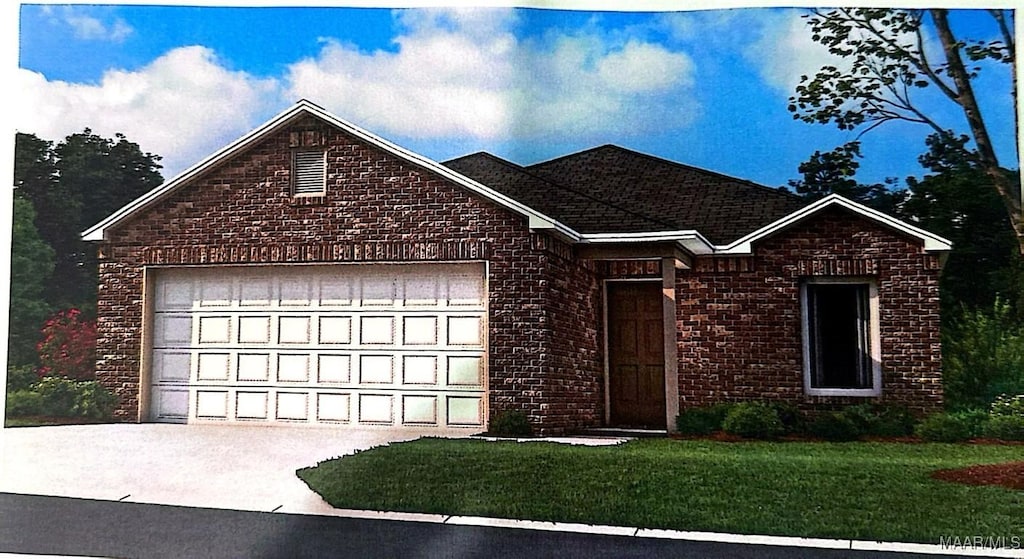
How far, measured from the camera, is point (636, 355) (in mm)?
3719

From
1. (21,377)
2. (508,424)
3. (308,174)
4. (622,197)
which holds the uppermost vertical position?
(308,174)

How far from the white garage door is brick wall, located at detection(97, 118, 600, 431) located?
8 centimetres

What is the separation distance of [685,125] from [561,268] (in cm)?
80

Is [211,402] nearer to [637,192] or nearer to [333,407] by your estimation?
[333,407]

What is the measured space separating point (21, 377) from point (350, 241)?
5.16ft

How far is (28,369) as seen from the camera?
3814 millimetres

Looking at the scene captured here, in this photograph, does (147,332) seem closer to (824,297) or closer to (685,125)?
(685,125)

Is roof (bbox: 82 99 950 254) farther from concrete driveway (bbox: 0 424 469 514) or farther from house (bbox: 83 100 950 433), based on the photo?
concrete driveway (bbox: 0 424 469 514)

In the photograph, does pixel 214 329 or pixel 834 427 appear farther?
pixel 214 329

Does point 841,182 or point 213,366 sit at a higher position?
point 841,182

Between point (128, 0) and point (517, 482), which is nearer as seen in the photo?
point (517, 482)

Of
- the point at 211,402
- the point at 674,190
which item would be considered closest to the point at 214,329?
the point at 211,402

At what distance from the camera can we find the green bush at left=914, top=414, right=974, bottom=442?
3.51 metres

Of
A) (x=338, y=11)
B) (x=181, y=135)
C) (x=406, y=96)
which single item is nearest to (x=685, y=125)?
(x=406, y=96)
